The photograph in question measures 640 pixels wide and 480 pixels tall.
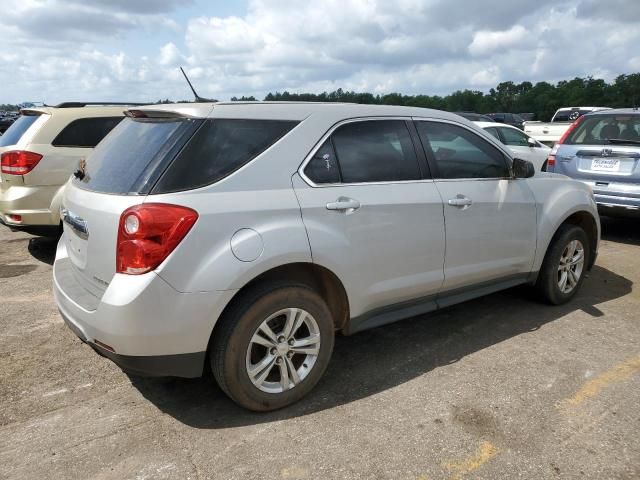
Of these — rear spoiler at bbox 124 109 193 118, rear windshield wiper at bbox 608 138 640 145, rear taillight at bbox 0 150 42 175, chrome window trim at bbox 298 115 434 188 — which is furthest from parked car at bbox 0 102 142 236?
rear windshield wiper at bbox 608 138 640 145

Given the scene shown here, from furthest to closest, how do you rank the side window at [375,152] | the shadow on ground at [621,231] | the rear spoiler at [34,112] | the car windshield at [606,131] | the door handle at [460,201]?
the shadow on ground at [621,231], the car windshield at [606,131], the rear spoiler at [34,112], the door handle at [460,201], the side window at [375,152]

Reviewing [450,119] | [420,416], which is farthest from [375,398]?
[450,119]

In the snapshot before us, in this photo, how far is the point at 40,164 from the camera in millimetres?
5836

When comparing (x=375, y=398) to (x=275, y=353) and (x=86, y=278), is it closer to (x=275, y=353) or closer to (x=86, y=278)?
(x=275, y=353)

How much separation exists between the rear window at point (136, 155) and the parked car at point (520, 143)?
9.16m

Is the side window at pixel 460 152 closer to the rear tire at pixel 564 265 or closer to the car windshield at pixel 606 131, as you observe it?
the rear tire at pixel 564 265

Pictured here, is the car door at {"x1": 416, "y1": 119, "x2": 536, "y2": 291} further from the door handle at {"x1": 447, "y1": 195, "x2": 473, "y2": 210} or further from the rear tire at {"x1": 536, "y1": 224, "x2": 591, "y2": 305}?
the rear tire at {"x1": 536, "y1": 224, "x2": 591, "y2": 305}

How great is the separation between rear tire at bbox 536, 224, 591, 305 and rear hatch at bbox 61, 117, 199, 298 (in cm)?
325

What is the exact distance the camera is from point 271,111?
314 cm

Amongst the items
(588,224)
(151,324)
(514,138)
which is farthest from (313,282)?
(514,138)

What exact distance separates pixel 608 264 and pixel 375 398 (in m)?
4.17

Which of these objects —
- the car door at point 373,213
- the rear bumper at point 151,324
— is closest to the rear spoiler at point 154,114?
→ the car door at point 373,213

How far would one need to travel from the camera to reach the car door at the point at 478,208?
3.78 meters

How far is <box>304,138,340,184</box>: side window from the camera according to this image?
3.13 m
